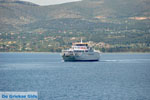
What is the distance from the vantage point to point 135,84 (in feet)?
219

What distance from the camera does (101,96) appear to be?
174 ft

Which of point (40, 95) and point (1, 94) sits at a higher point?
point (1, 94)

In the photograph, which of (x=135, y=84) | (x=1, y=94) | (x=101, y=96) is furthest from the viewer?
(x=135, y=84)

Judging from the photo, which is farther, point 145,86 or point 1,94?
point 145,86

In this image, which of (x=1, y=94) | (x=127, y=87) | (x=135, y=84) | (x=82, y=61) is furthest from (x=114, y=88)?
(x=82, y=61)

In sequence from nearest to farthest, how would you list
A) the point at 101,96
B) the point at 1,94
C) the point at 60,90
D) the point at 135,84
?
the point at 1,94
the point at 101,96
the point at 60,90
the point at 135,84

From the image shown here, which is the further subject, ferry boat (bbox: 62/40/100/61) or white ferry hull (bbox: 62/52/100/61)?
ferry boat (bbox: 62/40/100/61)

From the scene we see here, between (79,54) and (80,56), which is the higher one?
(79,54)

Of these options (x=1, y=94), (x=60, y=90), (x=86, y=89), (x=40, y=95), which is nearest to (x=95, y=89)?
(x=86, y=89)

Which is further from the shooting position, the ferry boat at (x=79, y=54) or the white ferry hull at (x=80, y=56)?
the ferry boat at (x=79, y=54)

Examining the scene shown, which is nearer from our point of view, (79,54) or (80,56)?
(79,54)

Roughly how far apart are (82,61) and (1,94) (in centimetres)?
10974

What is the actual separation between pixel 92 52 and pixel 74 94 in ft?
303

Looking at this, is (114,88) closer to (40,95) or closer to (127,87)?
(127,87)
